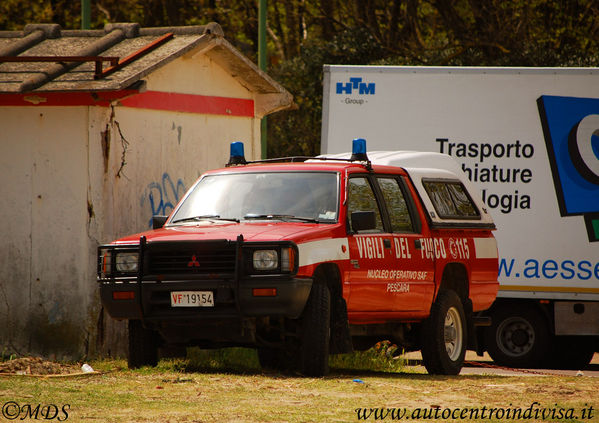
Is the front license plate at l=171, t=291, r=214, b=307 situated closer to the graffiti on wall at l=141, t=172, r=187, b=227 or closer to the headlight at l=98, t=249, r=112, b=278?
the headlight at l=98, t=249, r=112, b=278

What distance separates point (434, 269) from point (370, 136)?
12.5ft

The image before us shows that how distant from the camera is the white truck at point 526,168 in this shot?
1440 centimetres

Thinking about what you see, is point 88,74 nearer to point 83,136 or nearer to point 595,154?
point 83,136

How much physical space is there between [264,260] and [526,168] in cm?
565

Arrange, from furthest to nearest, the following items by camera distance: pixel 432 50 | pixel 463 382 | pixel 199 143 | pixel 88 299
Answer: pixel 432 50, pixel 199 143, pixel 88 299, pixel 463 382

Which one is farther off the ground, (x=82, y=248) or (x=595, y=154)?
(x=595, y=154)

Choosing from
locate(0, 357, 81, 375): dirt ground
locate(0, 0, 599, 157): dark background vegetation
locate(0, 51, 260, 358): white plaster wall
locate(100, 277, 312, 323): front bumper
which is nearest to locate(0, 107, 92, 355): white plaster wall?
locate(0, 51, 260, 358): white plaster wall

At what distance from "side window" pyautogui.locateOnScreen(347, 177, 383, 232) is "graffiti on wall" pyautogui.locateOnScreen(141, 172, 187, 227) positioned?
308 cm

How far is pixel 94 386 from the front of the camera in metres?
9.61

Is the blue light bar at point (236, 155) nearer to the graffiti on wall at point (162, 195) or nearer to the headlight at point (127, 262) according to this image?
the graffiti on wall at point (162, 195)

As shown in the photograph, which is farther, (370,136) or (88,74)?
(370,136)

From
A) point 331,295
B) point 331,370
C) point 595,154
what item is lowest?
point 331,370

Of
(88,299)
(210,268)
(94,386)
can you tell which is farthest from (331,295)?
(88,299)

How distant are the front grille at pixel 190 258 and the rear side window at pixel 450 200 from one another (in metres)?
2.77
